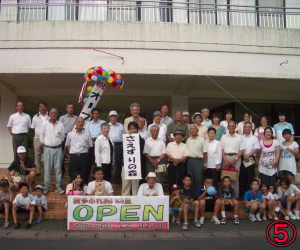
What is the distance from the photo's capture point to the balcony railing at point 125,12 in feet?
32.4

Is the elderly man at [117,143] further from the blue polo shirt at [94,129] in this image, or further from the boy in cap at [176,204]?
the boy in cap at [176,204]

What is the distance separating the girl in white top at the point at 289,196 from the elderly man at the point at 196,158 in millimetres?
1928

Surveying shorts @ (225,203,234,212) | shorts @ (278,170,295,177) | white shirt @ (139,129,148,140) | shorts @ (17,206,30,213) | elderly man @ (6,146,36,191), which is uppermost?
white shirt @ (139,129,148,140)

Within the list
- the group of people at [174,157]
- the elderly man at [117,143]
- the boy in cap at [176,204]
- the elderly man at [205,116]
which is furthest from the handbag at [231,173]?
the elderly man at [117,143]

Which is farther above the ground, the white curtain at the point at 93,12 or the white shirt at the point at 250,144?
the white curtain at the point at 93,12

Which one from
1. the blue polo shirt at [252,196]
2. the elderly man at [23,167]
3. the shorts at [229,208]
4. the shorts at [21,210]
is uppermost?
the elderly man at [23,167]

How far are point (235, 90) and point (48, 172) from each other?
802 cm

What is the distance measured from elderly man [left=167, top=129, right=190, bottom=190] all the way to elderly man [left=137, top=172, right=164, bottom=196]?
1.98ft

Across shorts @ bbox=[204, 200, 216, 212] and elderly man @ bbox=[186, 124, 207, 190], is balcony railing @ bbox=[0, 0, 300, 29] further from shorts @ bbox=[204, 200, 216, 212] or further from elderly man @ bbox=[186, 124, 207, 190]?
shorts @ bbox=[204, 200, 216, 212]

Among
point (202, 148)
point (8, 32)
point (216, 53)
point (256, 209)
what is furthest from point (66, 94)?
point (256, 209)

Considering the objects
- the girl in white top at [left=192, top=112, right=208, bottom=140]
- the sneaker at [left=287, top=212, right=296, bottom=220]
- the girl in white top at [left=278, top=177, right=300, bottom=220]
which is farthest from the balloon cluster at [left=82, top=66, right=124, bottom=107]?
the sneaker at [left=287, top=212, right=296, bottom=220]

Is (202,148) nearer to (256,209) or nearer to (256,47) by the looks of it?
(256,209)

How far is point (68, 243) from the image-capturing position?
529 centimetres

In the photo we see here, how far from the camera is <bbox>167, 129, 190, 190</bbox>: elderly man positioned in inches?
271
